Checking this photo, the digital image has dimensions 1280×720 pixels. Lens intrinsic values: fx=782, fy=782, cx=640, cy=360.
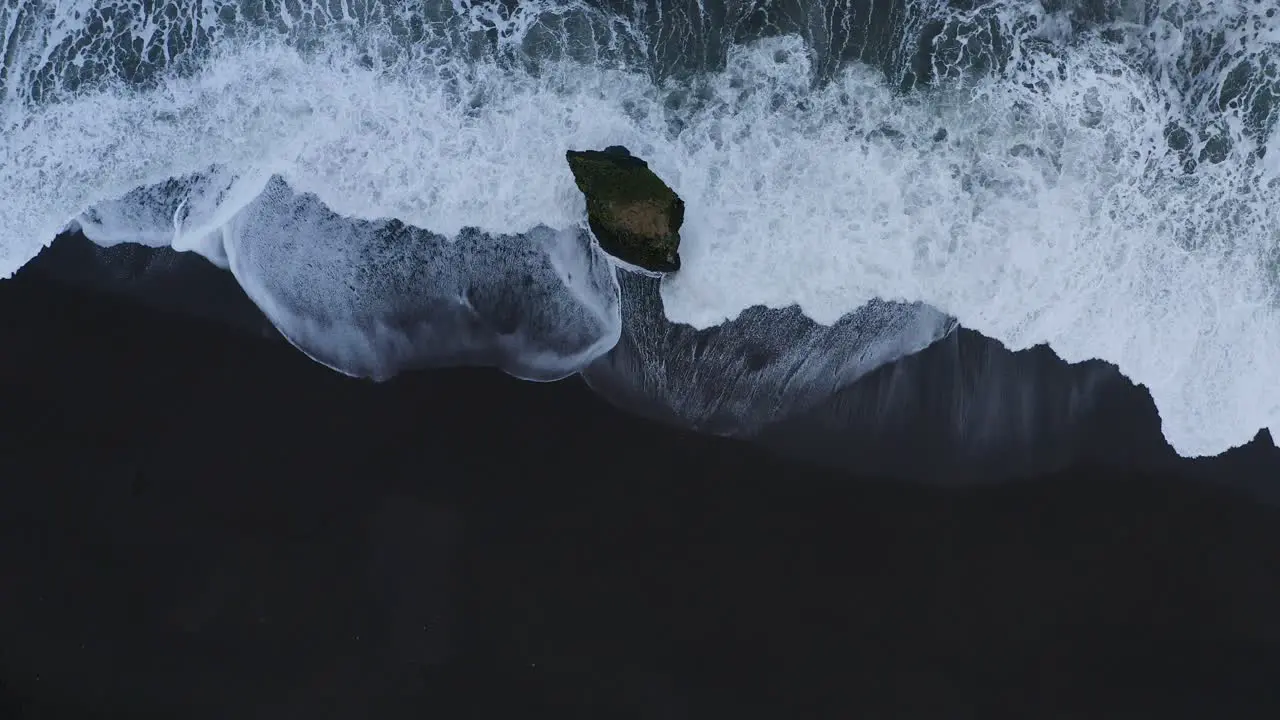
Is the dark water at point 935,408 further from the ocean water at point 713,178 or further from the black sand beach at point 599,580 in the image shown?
the black sand beach at point 599,580

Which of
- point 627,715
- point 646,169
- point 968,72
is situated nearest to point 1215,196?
point 968,72

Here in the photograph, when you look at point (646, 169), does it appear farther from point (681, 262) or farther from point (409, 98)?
point (409, 98)

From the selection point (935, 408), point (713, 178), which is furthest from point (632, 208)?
point (935, 408)

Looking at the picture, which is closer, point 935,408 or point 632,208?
point 632,208

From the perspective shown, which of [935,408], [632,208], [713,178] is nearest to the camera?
[632,208]

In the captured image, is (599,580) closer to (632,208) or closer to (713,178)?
(632,208)

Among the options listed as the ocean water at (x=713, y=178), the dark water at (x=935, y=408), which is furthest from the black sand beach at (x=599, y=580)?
the ocean water at (x=713, y=178)

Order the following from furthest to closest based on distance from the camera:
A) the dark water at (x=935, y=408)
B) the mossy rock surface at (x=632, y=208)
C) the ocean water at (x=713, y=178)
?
1. the ocean water at (x=713, y=178)
2. the dark water at (x=935, y=408)
3. the mossy rock surface at (x=632, y=208)
